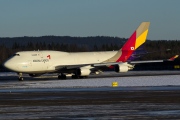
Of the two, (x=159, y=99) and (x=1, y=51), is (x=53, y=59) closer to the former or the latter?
(x=159, y=99)

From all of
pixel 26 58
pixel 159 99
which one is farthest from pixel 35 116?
pixel 26 58

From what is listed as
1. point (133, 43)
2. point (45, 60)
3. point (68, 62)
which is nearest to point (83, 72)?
point (68, 62)

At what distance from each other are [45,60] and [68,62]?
3517 mm

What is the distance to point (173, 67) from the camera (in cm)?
9450

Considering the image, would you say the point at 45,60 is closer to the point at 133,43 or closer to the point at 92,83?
the point at 133,43

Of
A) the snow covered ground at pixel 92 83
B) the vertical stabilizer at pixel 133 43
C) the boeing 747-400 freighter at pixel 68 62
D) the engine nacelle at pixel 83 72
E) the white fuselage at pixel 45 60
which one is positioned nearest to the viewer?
the snow covered ground at pixel 92 83

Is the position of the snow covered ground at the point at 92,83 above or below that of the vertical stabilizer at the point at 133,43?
→ below

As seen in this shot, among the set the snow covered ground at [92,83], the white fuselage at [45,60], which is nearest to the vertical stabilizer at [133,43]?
the white fuselage at [45,60]

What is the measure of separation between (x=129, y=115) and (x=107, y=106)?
4.73 metres

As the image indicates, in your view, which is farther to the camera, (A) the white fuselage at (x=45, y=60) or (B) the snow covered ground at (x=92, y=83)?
(A) the white fuselage at (x=45, y=60)

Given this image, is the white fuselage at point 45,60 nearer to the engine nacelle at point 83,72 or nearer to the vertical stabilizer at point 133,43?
the vertical stabilizer at point 133,43

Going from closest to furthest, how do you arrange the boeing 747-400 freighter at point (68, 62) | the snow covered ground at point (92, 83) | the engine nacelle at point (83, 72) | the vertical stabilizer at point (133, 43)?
the snow covered ground at point (92, 83) → the boeing 747-400 freighter at point (68, 62) → the engine nacelle at point (83, 72) → the vertical stabilizer at point (133, 43)

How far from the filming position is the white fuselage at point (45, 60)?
65.7 meters

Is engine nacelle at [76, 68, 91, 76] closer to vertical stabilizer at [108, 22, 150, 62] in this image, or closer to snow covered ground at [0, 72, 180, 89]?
vertical stabilizer at [108, 22, 150, 62]
